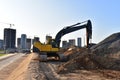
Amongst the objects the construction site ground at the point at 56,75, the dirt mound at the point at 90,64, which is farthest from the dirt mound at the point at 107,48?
the construction site ground at the point at 56,75

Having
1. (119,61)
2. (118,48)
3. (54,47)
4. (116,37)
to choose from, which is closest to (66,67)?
(119,61)

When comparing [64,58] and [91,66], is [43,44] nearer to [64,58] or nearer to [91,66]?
[64,58]

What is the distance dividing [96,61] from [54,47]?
12.1 metres

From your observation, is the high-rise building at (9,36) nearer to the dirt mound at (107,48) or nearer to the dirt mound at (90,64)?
the dirt mound at (107,48)

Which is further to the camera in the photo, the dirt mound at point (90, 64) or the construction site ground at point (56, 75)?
the dirt mound at point (90, 64)

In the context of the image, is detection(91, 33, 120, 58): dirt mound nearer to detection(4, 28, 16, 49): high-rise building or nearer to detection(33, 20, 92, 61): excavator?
detection(33, 20, 92, 61): excavator

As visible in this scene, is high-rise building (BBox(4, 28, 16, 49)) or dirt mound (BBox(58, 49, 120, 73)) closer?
dirt mound (BBox(58, 49, 120, 73))

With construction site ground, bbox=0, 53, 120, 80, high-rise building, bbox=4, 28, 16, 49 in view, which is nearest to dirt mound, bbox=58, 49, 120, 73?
construction site ground, bbox=0, 53, 120, 80

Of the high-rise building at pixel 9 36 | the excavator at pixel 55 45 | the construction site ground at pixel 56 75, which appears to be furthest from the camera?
the high-rise building at pixel 9 36

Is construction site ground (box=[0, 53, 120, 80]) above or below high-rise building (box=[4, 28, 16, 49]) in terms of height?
below

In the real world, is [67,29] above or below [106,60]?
above

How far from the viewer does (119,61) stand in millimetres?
31531

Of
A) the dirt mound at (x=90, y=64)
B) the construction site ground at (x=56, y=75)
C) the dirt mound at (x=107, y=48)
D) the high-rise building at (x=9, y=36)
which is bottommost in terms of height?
the construction site ground at (x=56, y=75)

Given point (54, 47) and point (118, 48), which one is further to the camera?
point (118, 48)
